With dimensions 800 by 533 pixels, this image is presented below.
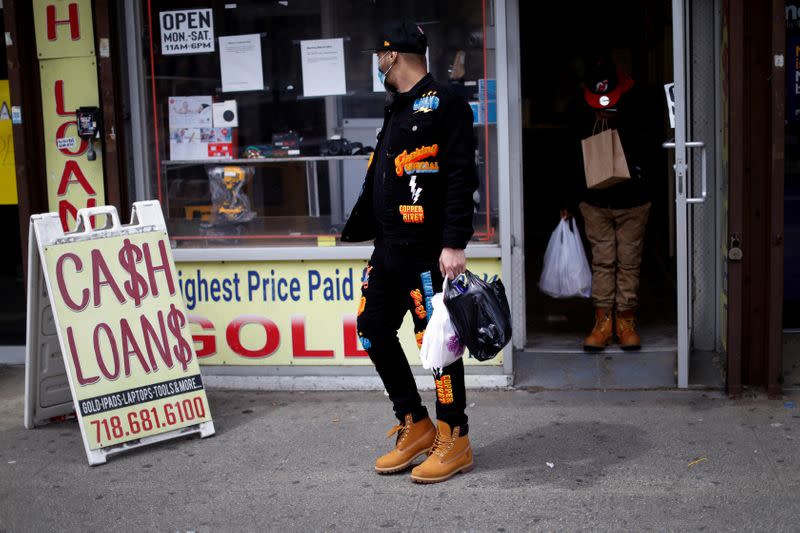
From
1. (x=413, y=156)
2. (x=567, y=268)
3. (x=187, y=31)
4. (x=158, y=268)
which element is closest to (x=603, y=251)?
(x=567, y=268)

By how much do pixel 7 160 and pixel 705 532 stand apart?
4.96 meters

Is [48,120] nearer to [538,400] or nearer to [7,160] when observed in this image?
[7,160]

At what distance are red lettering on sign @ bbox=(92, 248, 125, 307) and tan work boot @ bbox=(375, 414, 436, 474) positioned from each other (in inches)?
63.1

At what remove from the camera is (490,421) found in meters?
5.84

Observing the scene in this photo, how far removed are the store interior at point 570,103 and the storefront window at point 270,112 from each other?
191 centimetres

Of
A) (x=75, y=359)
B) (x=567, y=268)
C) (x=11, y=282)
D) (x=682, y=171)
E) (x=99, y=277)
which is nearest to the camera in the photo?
(x=75, y=359)

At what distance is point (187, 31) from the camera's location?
6.66 metres

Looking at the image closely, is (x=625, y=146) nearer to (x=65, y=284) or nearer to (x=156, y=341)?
(x=156, y=341)

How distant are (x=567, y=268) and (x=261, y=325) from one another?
6.29 ft

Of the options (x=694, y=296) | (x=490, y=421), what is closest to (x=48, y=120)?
(x=490, y=421)

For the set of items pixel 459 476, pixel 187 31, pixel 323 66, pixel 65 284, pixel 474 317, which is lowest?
pixel 459 476

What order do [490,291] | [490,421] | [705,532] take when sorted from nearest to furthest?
[705,532] → [490,291] → [490,421]

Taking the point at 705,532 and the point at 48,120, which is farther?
the point at 48,120

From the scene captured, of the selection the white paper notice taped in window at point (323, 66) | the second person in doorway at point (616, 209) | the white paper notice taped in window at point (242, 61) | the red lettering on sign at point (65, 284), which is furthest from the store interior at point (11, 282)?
the second person in doorway at point (616, 209)
